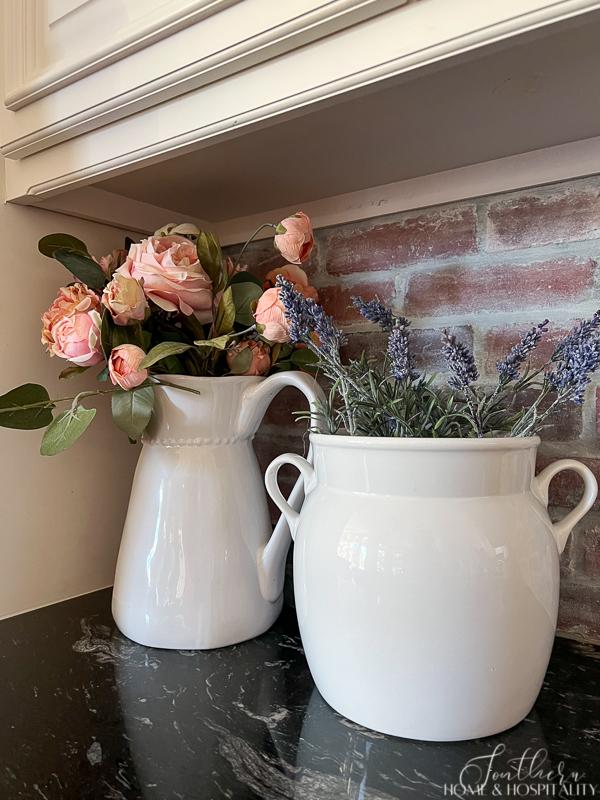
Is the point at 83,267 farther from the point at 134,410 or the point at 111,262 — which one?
the point at 134,410

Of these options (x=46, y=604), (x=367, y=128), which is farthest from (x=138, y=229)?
(x=46, y=604)

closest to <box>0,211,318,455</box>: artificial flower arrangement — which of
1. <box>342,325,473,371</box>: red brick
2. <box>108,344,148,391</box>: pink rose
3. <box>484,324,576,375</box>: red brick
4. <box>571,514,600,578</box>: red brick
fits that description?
<box>108,344,148,391</box>: pink rose

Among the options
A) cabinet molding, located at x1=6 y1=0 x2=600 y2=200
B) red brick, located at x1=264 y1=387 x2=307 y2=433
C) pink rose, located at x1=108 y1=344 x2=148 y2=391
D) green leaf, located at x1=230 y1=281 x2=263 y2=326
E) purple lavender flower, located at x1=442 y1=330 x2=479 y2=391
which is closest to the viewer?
cabinet molding, located at x1=6 y1=0 x2=600 y2=200

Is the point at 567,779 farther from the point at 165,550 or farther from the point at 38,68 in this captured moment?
the point at 38,68

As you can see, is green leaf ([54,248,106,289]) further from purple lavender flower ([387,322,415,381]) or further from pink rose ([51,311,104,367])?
purple lavender flower ([387,322,415,381])

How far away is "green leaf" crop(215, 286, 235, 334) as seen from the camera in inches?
27.7

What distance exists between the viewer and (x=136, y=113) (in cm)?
64

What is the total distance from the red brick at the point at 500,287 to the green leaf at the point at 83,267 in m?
0.38

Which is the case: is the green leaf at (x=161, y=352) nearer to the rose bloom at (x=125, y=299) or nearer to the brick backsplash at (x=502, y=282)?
the rose bloom at (x=125, y=299)

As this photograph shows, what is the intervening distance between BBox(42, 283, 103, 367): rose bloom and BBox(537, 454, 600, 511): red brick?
512 millimetres

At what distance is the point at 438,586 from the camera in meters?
0.50

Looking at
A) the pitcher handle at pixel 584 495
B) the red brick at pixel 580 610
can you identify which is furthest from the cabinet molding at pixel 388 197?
the red brick at pixel 580 610

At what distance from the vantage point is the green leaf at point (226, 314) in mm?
704

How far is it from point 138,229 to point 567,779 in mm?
820
